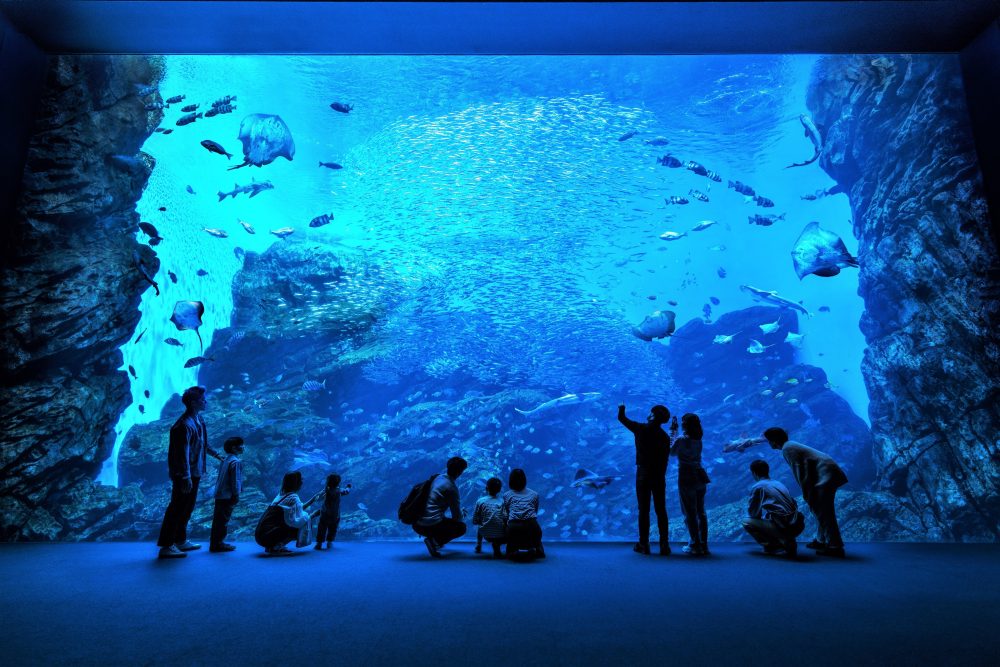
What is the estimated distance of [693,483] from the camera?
4.73 m

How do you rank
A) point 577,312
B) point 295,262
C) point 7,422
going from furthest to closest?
point 577,312 → point 295,262 → point 7,422

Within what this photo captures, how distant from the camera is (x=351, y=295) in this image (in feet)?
59.7

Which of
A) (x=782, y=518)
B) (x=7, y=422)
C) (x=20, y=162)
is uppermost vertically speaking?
(x=20, y=162)

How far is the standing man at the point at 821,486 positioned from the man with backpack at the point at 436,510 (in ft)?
10.7

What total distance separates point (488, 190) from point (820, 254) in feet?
39.1

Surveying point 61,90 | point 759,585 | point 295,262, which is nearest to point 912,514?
point 759,585

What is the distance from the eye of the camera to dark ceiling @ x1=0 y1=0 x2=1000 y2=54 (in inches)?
247

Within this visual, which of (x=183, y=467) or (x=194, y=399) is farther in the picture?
(x=194, y=399)

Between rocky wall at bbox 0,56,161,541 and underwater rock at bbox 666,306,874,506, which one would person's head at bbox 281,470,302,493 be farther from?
underwater rock at bbox 666,306,874,506

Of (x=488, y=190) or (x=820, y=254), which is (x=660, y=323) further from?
(x=488, y=190)

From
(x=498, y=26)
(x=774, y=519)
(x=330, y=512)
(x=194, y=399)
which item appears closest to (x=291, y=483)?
(x=330, y=512)

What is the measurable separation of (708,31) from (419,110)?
11.6 metres

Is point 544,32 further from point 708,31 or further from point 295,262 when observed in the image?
point 295,262

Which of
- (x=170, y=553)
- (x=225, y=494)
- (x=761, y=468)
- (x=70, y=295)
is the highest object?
(x=70, y=295)
